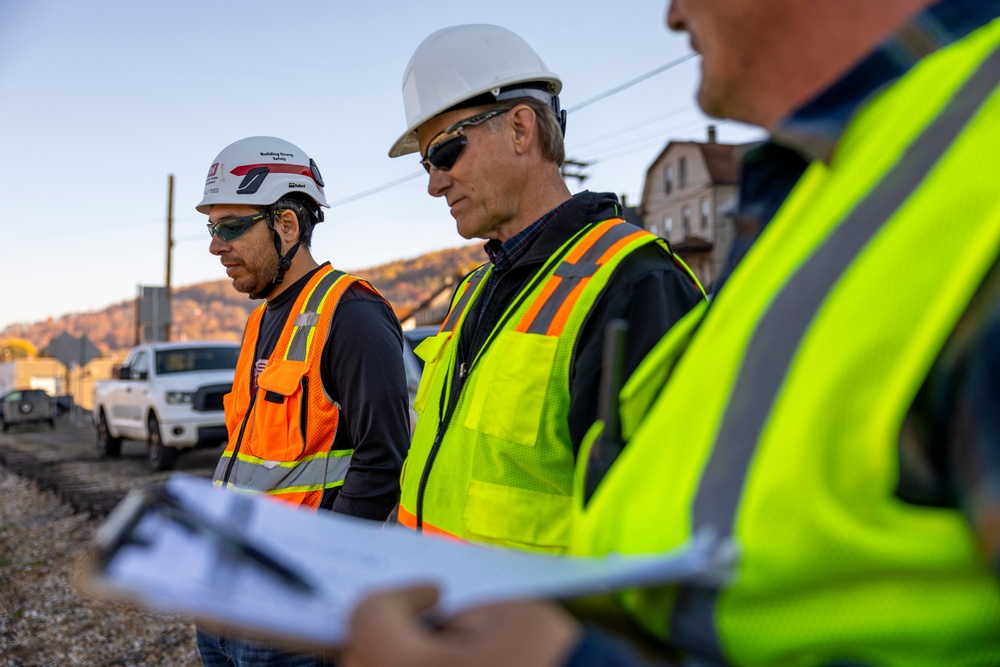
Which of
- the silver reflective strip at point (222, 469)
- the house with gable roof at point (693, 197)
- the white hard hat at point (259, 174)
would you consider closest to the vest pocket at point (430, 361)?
the silver reflective strip at point (222, 469)

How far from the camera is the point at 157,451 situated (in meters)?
12.6

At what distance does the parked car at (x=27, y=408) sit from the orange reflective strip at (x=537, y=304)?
2530cm

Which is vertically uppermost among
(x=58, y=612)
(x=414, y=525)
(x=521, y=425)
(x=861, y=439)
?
(x=861, y=439)

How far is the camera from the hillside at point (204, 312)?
4508 inches

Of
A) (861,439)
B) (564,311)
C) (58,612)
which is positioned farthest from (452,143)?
(58,612)

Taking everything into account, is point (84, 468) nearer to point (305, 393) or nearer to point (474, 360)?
point (305, 393)

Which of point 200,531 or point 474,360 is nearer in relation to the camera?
point 200,531

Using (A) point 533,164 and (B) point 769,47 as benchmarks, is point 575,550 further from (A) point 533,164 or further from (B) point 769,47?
(A) point 533,164

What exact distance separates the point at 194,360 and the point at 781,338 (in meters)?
13.6

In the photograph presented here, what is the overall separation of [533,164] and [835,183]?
1.75 meters

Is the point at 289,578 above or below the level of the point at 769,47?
below

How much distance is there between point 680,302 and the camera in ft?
6.86

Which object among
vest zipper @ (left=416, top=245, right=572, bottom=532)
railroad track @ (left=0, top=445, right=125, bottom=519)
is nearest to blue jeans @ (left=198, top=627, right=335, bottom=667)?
vest zipper @ (left=416, top=245, right=572, bottom=532)

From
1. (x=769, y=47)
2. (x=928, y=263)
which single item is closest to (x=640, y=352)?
(x=769, y=47)
